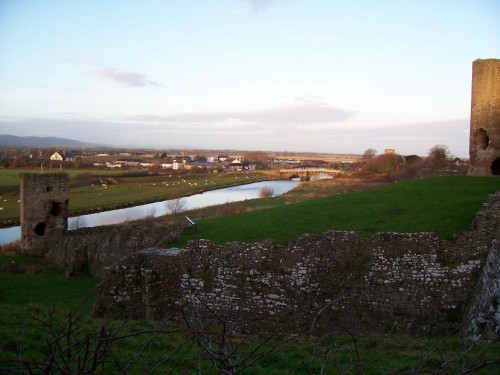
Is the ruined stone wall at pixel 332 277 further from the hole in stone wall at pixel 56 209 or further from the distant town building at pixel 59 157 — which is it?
the distant town building at pixel 59 157

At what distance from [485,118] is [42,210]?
2310 centimetres

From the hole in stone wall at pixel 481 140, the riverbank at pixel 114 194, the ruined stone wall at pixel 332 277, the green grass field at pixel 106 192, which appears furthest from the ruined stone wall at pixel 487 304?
the green grass field at pixel 106 192

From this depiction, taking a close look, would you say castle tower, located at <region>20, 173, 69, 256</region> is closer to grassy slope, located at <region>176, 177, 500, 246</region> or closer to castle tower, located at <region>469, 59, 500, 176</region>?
grassy slope, located at <region>176, 177, 500, 246</region>

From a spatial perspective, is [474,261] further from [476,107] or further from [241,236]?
[476,107]

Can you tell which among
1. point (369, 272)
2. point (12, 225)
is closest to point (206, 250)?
point (369, 272)

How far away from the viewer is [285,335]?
18.2 ft

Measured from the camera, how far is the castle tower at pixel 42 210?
81.8 ft

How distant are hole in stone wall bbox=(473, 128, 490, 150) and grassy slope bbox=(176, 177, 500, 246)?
1846 millimetres

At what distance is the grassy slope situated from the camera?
1314 cm

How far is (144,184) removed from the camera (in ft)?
238

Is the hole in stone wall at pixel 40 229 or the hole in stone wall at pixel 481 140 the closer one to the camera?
the hole in stone wall at pixel 481 140

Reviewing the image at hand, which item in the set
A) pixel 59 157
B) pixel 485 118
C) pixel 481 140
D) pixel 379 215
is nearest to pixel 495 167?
pixel 481 140

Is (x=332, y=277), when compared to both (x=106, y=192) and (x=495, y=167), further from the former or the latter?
(x=106, y=192)

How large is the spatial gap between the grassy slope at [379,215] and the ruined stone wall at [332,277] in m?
1.33
